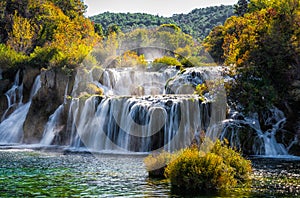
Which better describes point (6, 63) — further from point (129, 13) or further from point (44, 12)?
point (129, 13)

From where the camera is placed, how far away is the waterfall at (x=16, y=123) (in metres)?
48.3

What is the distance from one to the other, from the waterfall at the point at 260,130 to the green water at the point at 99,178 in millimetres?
4070

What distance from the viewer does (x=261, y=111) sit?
123ft

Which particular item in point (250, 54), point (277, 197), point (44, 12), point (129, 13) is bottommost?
point (277, 197)

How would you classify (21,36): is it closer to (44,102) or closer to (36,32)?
(36,32)

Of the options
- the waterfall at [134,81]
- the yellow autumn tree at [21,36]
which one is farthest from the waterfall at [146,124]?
the yellow autumn tree at [21,36]

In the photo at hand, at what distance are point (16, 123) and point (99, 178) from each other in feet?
96.7

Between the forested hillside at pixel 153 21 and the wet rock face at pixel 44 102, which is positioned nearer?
the wet rock face at pixel 44 102

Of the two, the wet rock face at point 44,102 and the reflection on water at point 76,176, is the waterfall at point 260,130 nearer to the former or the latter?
the reflection on water at point 76,176

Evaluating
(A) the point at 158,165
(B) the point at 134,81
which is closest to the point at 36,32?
(B) the point at 134,81

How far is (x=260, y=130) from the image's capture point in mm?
36594

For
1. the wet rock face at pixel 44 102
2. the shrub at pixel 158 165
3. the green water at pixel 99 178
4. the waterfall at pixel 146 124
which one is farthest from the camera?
the wet rock face at pixel 44 102

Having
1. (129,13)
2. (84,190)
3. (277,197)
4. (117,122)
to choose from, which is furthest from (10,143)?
(129,13)

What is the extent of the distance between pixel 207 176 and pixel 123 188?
11.6ft
